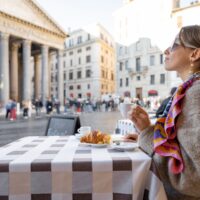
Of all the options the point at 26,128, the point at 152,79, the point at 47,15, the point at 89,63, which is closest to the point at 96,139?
the point at 26,128

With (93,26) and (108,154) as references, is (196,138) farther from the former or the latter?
(93,26)

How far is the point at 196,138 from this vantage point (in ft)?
4.74

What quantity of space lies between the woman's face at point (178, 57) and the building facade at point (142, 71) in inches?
1404

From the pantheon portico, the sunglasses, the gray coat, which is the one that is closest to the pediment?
the pantheon portico

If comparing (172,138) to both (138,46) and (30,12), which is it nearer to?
(30,12)

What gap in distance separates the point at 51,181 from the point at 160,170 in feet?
2.52

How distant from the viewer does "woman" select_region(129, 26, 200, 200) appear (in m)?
1.49

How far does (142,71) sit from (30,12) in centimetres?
1991

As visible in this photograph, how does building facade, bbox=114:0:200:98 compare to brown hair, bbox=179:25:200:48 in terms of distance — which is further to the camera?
building facade, bbox=114:0:200:98

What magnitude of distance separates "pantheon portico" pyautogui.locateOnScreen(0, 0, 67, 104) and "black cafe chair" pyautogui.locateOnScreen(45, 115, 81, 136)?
20.8 m

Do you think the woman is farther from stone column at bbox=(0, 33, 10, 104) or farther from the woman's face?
stone column at bbox=(0, 33, 10, 104)

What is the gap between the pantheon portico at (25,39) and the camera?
2372 centimetres

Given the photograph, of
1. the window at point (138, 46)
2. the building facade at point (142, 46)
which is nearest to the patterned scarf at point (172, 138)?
the building facade at point (142, 46)

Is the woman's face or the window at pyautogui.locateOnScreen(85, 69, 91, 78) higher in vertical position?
the window at pyautogui.locateOnScreen(85, 69, 91, 78)
